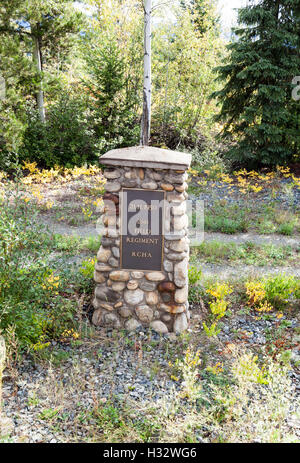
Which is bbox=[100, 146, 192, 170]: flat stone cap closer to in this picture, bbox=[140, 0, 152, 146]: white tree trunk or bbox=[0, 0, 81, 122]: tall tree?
bbox=[140, 0, 152, 146]: white tree trunk

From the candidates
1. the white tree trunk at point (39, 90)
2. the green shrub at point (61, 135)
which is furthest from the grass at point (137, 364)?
the white tree trunk at point (39, 90)

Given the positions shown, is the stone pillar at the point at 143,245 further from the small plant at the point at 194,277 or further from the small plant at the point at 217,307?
the small plant at the point at 194,277

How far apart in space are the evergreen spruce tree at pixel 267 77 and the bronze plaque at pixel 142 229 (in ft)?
21.8

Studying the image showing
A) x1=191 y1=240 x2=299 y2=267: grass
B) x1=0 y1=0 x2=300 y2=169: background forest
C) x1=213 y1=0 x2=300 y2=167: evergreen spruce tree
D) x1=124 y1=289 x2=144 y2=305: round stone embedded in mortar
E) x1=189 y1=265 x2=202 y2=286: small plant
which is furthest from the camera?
x1=0 y1=0 x2=300 y2=169: background forest

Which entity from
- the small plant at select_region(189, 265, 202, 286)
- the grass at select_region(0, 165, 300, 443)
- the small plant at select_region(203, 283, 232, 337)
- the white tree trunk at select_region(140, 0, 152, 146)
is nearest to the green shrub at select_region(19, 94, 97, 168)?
the white tree trunk at select_region(140, 0, 152, 146)

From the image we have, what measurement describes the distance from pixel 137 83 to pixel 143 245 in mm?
9537

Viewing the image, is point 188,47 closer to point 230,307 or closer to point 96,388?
point 230,307

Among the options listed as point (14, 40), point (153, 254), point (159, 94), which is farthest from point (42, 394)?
point (159, 94)

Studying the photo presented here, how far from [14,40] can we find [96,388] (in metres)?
A: 9.95

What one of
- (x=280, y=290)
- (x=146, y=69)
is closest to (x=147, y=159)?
(x=280, y=290)

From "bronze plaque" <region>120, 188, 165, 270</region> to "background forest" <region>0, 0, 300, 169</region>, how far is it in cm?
582

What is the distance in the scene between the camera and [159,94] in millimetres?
12719

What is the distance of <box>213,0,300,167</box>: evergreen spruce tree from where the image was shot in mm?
9266

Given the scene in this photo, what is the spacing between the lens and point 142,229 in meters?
3.92
